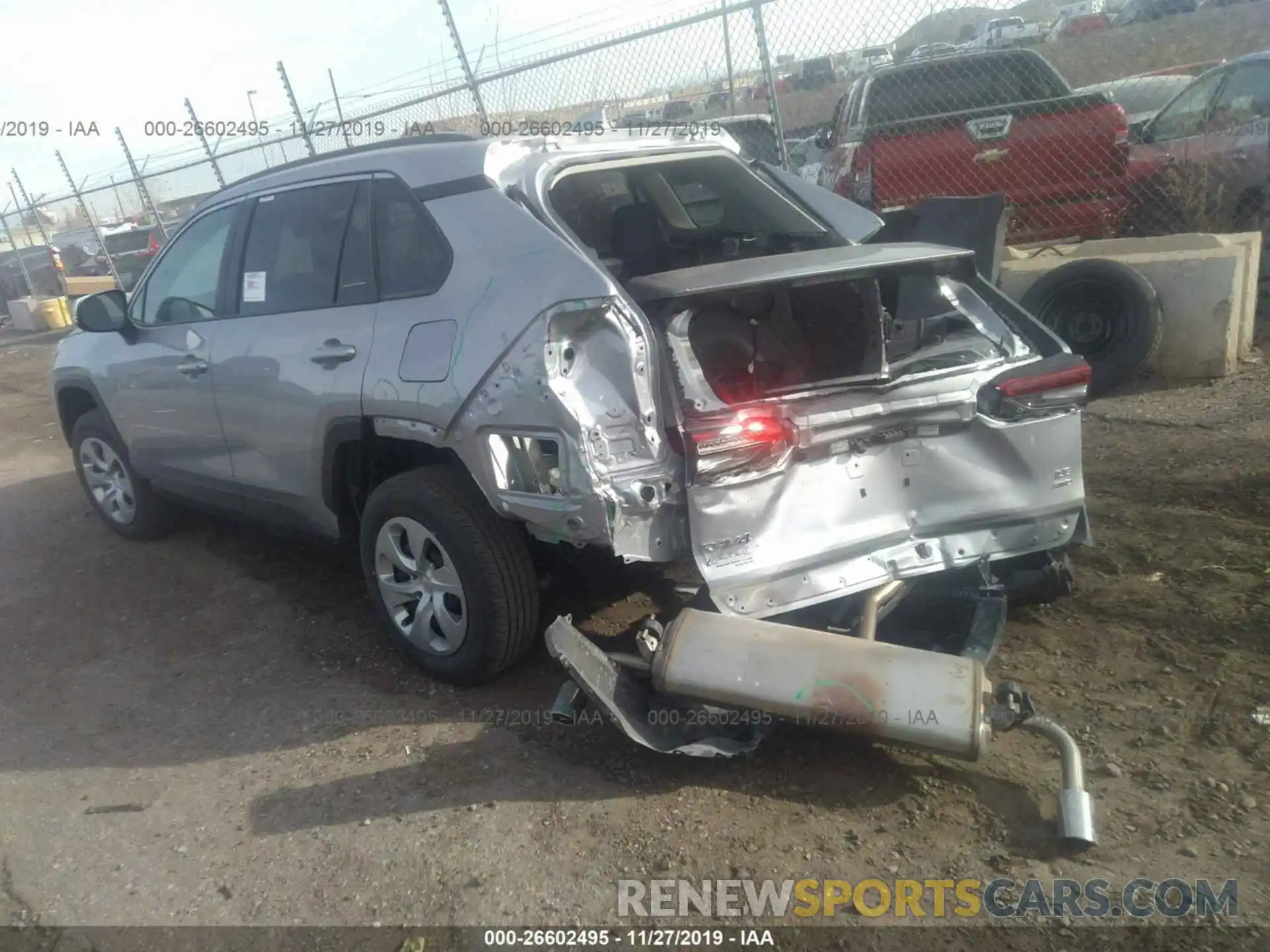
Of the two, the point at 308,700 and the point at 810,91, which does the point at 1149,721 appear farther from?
the point at 810,91

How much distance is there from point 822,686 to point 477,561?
1210 millimetres

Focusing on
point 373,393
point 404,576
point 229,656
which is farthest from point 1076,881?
point 229,656

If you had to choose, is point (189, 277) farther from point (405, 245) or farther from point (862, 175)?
point (862, 175)

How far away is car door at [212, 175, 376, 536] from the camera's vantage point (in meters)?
3.71

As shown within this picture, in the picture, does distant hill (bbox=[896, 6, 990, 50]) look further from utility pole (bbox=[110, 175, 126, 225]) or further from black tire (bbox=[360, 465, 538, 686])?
utility pole (bbox=[110, 175, 126, 225])

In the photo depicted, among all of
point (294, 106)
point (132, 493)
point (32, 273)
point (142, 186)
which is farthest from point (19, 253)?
point (132, 493)

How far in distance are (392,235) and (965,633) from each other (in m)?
2.54

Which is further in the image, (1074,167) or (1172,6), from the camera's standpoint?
(1172,6)

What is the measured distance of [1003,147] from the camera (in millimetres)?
7863

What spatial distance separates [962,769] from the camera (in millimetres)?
2936

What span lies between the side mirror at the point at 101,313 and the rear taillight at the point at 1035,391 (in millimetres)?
4041

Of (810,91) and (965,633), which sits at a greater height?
(810,91)

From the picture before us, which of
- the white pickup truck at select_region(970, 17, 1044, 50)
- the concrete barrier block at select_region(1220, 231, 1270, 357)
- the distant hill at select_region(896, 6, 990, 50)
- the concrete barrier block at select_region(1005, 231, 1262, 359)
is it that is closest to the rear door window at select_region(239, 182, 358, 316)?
the concrete barrier block at select_region(1005, 231, 1262, 359)

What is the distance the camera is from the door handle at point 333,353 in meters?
3.62
